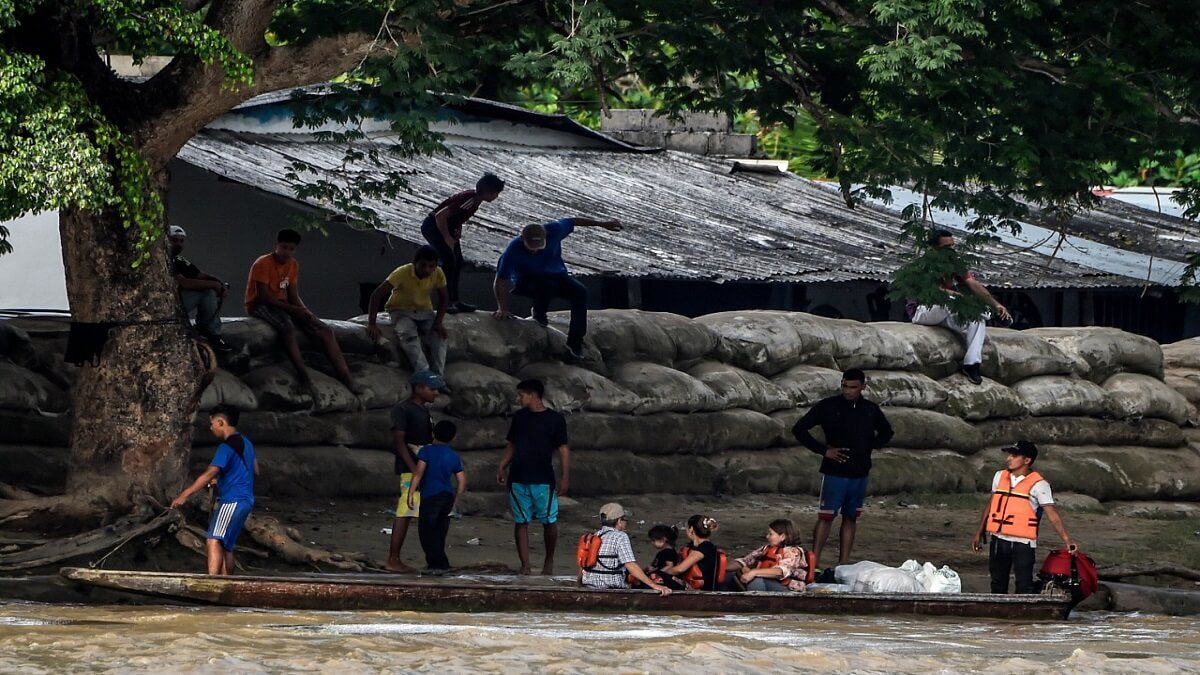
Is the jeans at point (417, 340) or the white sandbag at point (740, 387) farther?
the white sandbag at point (740, 387)

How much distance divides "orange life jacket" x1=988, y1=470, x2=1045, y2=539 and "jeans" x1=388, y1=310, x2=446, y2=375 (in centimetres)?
423

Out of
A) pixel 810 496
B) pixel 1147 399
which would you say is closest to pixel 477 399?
pixel 810 496

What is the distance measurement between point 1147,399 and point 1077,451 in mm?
968

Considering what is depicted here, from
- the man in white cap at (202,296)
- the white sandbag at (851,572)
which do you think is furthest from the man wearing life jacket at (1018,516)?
the man in white cap at (202,296)

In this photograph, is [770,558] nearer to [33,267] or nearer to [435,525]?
[435,525]

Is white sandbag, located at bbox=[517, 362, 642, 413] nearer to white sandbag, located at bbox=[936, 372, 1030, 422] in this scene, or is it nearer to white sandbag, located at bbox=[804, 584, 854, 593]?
white sandbag, located at bbox=[936, 372, 1030, 422]

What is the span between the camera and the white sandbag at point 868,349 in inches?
588

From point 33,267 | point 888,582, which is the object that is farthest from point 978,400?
point 33,267

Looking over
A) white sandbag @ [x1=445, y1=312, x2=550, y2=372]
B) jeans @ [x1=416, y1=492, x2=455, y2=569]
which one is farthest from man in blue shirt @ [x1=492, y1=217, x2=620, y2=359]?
jeans @ [x1=416, y1=492, x2=455, y2=569]

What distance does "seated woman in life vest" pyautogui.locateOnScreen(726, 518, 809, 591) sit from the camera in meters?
9.45

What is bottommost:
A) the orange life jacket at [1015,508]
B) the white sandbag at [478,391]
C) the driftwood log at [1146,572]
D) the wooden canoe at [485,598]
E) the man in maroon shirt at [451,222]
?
the wooden canoe at [485,598]

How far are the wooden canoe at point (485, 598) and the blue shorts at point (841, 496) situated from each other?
1756 mm

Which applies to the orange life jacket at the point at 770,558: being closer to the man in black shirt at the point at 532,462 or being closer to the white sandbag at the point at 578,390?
the man in black shirt at the point at 532,462

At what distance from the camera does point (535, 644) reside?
7586 mm
